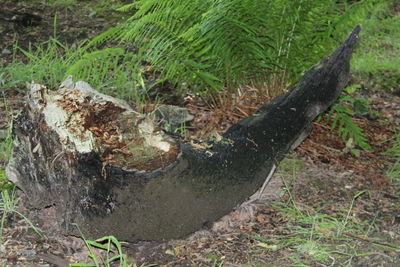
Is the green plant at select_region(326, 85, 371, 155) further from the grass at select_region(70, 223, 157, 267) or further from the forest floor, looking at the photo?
the grass at select_region(70, 223, 157, 267)

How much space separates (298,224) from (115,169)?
87 cm

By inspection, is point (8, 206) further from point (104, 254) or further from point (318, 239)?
point (318, 239)

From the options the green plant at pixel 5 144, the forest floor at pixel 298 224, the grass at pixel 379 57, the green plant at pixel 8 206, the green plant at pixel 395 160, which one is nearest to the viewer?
the forest floor at pixel 298 224

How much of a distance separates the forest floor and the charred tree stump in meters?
0.10

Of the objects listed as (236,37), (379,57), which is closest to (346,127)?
(236,37)

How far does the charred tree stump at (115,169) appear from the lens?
6.02ft

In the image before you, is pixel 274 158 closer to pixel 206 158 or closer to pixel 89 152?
pixel 206 158

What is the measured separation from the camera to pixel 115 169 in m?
1.82

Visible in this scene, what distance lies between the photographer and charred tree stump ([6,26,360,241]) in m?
1.83

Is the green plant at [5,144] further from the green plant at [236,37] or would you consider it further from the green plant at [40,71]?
the green plant at [236,37]

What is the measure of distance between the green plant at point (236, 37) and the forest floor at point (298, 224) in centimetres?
30

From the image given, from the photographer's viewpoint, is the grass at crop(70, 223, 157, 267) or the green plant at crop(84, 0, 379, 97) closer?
the grass at crop(70, 223, 157, 267)

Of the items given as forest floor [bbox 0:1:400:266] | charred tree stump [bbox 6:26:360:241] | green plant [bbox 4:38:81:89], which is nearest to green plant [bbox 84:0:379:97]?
forest floor [bbox 0:1:400:266]

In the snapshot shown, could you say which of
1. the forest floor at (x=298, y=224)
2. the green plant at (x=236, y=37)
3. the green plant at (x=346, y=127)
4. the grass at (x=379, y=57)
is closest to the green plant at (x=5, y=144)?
the forest floor at (x=298, y=224)
